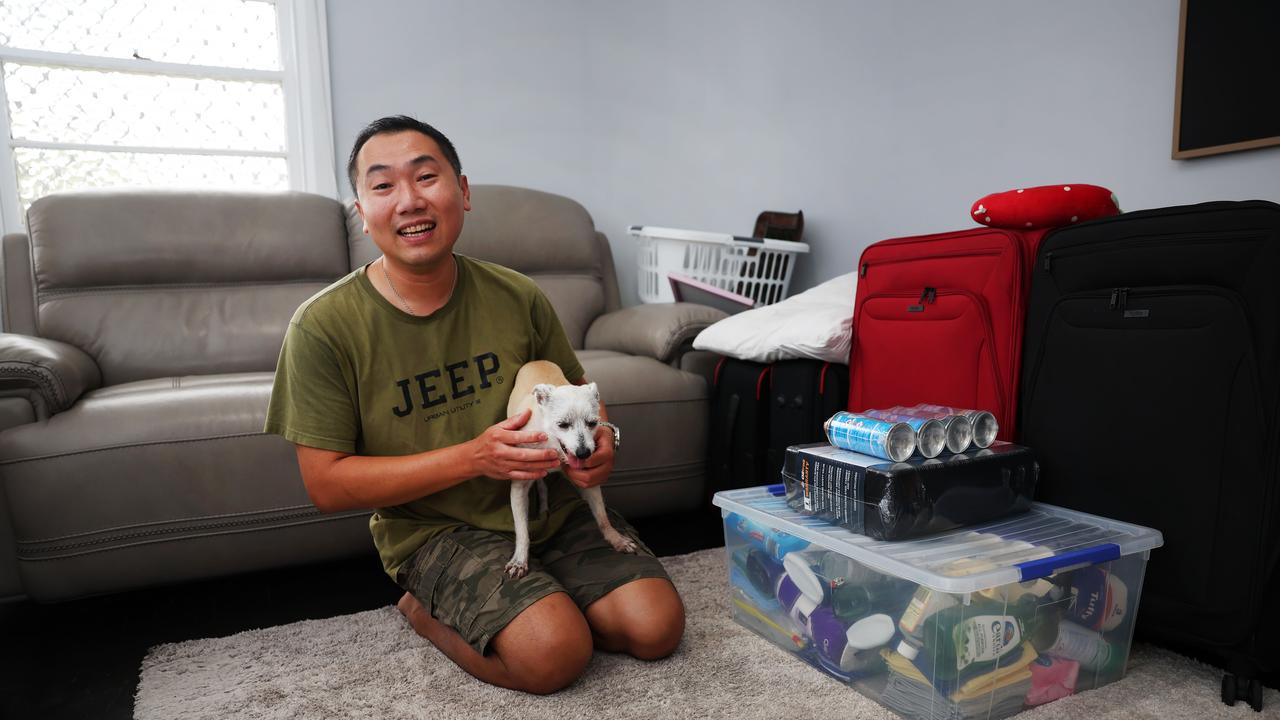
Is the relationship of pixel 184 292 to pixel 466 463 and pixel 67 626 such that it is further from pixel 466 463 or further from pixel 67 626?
pixel 466 463

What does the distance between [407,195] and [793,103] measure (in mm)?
1780

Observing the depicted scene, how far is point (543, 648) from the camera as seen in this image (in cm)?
124

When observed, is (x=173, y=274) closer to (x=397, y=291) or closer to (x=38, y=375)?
(x=38, y=375)

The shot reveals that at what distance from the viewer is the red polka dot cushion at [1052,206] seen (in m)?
1.45

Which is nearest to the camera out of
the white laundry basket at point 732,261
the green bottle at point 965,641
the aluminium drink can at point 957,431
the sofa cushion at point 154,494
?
the green bottle at point 965,641

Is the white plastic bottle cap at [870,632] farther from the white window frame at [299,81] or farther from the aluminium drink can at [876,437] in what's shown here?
the white window frame at [299,81]

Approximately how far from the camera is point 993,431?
4.54ft

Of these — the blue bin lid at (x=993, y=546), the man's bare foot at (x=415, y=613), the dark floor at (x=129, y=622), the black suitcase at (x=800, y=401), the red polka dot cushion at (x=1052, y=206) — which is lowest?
the dark floor at (x=129, y=622)

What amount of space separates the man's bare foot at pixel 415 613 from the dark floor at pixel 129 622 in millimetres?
214

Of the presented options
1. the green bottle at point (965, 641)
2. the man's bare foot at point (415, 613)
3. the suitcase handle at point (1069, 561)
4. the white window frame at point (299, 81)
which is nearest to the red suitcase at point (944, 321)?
the suitcase handle at point (1069, 561)

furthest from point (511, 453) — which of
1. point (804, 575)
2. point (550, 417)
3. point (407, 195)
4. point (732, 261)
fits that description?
point (732, 261)

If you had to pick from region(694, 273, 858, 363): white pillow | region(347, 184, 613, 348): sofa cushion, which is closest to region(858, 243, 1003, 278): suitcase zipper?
region(694, 273, 858, 363): white pillow

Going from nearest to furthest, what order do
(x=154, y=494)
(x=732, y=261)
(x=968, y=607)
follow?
(x=968, y=607) < (x=154, y=494) < (x=732, y=261)

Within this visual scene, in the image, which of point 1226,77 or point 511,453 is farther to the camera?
point 1226,77
